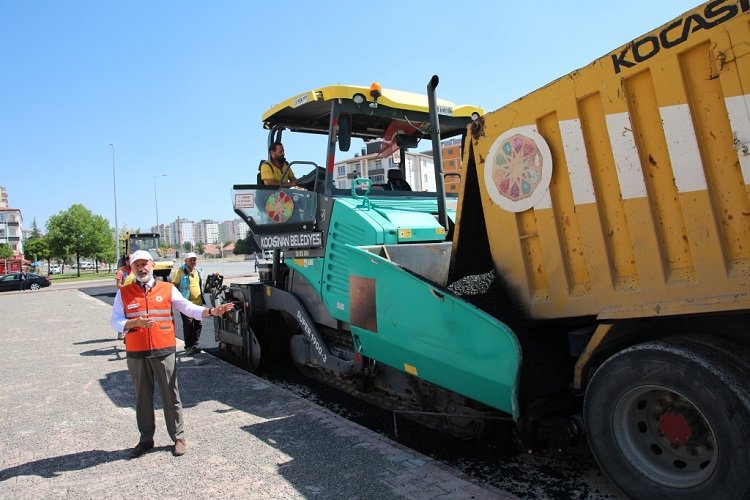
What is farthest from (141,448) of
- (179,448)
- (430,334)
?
(430,334)

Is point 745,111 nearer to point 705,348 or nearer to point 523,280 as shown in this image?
point 705,348

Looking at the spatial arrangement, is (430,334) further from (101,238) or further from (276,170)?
(101,238)

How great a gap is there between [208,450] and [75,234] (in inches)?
2125

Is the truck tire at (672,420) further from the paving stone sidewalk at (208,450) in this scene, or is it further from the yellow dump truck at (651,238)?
the paving stone sidewalk at (208,450)

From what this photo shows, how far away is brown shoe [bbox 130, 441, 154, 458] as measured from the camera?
3890 mm

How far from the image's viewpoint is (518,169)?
123 inches

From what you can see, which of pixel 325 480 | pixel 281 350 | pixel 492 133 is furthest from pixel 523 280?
pixel 281 350

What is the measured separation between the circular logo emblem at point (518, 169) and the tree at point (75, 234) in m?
55.2

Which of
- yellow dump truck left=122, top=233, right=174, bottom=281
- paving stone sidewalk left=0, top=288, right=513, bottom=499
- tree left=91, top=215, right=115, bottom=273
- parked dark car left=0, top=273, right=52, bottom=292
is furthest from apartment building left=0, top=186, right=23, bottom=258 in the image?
paving stone sidewalk left=0, top=288, right=513, bottom=499

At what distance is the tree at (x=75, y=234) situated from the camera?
163 ft

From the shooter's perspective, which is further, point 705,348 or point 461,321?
point 461,321

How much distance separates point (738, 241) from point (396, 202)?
123 inches

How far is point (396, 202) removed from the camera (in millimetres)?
5012

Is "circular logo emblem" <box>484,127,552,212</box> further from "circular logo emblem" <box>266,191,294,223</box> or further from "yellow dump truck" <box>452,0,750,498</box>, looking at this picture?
"circular logo emblem" <box>266,191,294,223</box>
